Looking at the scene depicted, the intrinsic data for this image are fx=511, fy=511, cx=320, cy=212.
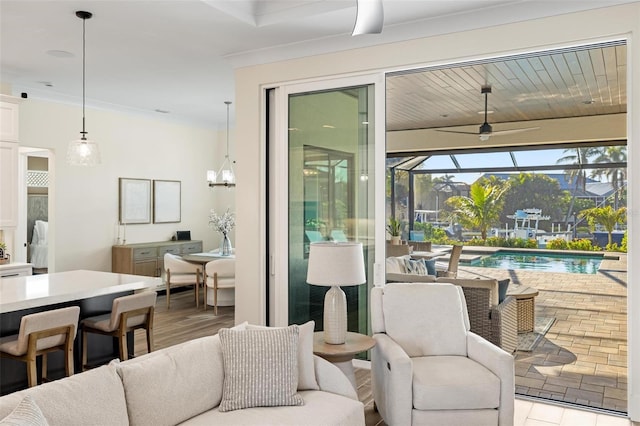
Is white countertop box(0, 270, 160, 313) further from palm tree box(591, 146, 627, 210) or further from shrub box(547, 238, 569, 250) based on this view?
palm tree box(591, 146, 627, 210)

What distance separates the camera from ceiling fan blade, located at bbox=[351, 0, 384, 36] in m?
1.96

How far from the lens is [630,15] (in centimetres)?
330

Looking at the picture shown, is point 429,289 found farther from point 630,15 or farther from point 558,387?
point 630,15

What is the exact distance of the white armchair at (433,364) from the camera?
2.83m

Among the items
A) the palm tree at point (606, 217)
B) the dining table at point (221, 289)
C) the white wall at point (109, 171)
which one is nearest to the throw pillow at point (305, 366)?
the dining table at point (221, 289)

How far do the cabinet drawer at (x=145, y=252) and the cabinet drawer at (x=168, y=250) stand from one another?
0.27 ft

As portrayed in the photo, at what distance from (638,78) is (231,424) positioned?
3.20 m

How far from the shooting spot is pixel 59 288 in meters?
3.75

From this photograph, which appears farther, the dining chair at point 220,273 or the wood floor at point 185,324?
the dining chair at point 220,273

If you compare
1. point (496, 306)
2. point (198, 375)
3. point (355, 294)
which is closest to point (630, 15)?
point (496, 306)

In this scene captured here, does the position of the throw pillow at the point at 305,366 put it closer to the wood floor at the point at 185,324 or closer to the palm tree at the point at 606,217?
the wood floor at the point at 185,324

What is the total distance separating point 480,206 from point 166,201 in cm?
560

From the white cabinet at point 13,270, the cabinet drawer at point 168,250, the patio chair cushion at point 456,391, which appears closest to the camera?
the patio chair cushion at point 456,391

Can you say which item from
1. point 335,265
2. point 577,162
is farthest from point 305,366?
point 577,162
